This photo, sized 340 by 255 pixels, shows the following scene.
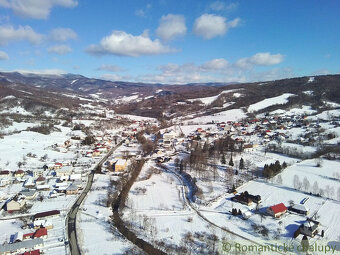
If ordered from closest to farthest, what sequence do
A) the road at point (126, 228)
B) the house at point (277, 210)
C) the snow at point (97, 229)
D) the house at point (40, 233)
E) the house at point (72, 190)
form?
the road at point (126, 228) < the snow at point (97, 229) < the house at point (40, 233) < the house at point (277, 210) < the house at point (72, 190)

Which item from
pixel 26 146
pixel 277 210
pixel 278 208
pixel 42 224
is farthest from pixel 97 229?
pixel 26 146

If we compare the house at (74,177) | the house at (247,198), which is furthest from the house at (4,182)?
the house at (247,198)

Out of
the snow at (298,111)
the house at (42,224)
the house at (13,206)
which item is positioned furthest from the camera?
the snow at (298,111)

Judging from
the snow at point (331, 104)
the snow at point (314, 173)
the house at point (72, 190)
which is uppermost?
the snow at point (331, 104)

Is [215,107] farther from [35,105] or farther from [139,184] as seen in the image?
[139,184]

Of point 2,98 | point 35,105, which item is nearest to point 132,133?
point 35,105

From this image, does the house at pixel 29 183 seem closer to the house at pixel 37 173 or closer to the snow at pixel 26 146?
the house at pixel 37 173
